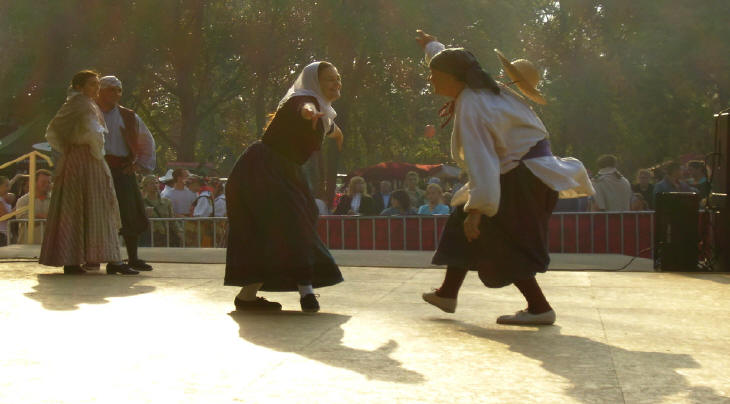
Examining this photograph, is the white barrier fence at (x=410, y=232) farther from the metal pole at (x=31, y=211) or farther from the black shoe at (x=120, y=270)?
the black shoe at (x=120, y=270)

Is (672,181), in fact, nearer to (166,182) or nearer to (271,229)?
(271,229)

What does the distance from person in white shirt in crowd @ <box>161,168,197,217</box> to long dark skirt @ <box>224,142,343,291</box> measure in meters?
10.4

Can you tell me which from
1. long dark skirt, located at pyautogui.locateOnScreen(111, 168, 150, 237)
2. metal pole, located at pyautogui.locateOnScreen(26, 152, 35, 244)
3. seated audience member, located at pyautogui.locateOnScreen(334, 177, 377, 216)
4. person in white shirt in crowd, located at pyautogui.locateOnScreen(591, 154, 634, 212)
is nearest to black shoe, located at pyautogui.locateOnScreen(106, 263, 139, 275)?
long dark skirt, located at pyautogui.locateOnScreen(111, 168, 150, 237)

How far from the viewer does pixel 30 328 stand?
16.8 ft

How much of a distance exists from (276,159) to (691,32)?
2727cm

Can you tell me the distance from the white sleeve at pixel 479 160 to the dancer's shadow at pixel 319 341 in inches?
34.6

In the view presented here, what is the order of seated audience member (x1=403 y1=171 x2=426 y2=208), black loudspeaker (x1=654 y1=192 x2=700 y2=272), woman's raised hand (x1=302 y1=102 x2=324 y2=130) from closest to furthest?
woman's raised hand (x1=302 y1=102 x2=324 y2=130) < black loudspeaker (x1=654 y1=192 x2=700 y2=272) < seated audience member (x1=403 y1=171 x2=426 y2=208)

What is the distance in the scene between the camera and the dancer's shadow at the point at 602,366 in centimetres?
364

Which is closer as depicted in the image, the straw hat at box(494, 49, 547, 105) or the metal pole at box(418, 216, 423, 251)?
the straw hat at box(494, 49, 547, 105)

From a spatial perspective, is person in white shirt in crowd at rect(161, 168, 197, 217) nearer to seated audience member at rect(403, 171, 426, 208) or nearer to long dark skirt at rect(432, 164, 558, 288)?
seated audience member at rect(403, 171, 426, 208)

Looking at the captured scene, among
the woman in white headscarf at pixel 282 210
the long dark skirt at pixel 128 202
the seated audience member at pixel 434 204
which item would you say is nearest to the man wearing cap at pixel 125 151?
the long dark skirt at pixel 128 202

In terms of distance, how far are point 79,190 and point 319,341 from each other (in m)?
4.13

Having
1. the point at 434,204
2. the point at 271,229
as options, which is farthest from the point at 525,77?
the point at 434,204

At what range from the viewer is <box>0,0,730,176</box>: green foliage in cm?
2767
